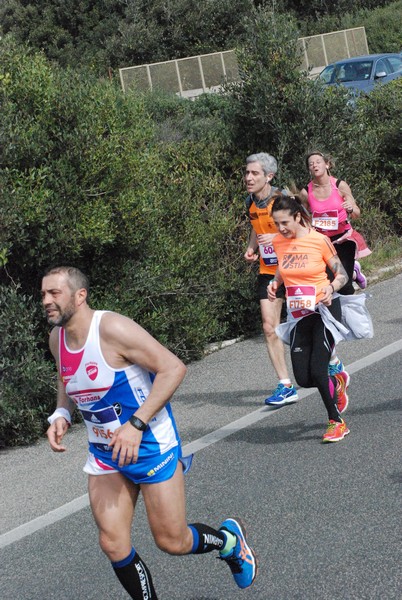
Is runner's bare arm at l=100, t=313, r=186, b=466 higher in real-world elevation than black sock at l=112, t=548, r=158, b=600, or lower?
higher

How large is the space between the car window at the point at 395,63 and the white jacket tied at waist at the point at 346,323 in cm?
1975

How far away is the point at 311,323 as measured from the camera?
776cm

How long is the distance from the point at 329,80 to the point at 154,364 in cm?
2206

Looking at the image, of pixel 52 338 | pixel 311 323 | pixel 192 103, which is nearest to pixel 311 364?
pixel 311 323

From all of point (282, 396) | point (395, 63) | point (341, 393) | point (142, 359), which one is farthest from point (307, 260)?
point (395, 63)

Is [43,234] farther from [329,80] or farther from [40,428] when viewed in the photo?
[329,80]

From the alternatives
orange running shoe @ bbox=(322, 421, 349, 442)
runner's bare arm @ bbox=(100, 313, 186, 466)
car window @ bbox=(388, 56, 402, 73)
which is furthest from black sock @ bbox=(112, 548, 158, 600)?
car window @ bbox=(388, 56, 402, 73)

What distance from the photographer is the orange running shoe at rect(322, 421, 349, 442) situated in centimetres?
743

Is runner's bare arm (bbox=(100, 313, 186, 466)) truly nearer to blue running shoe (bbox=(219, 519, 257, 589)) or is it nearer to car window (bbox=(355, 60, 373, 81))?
blue running shoe (bbox=(219, 519, 257, 589))

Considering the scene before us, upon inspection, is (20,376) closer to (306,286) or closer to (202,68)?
(306,286)

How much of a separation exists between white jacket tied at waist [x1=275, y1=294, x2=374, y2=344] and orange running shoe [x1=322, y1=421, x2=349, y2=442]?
61 centimetres

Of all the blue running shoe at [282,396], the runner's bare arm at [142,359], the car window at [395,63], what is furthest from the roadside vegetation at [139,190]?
the car window at [395,63]

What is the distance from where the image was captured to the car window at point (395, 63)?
26703 mm

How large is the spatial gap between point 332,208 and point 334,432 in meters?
2.74
